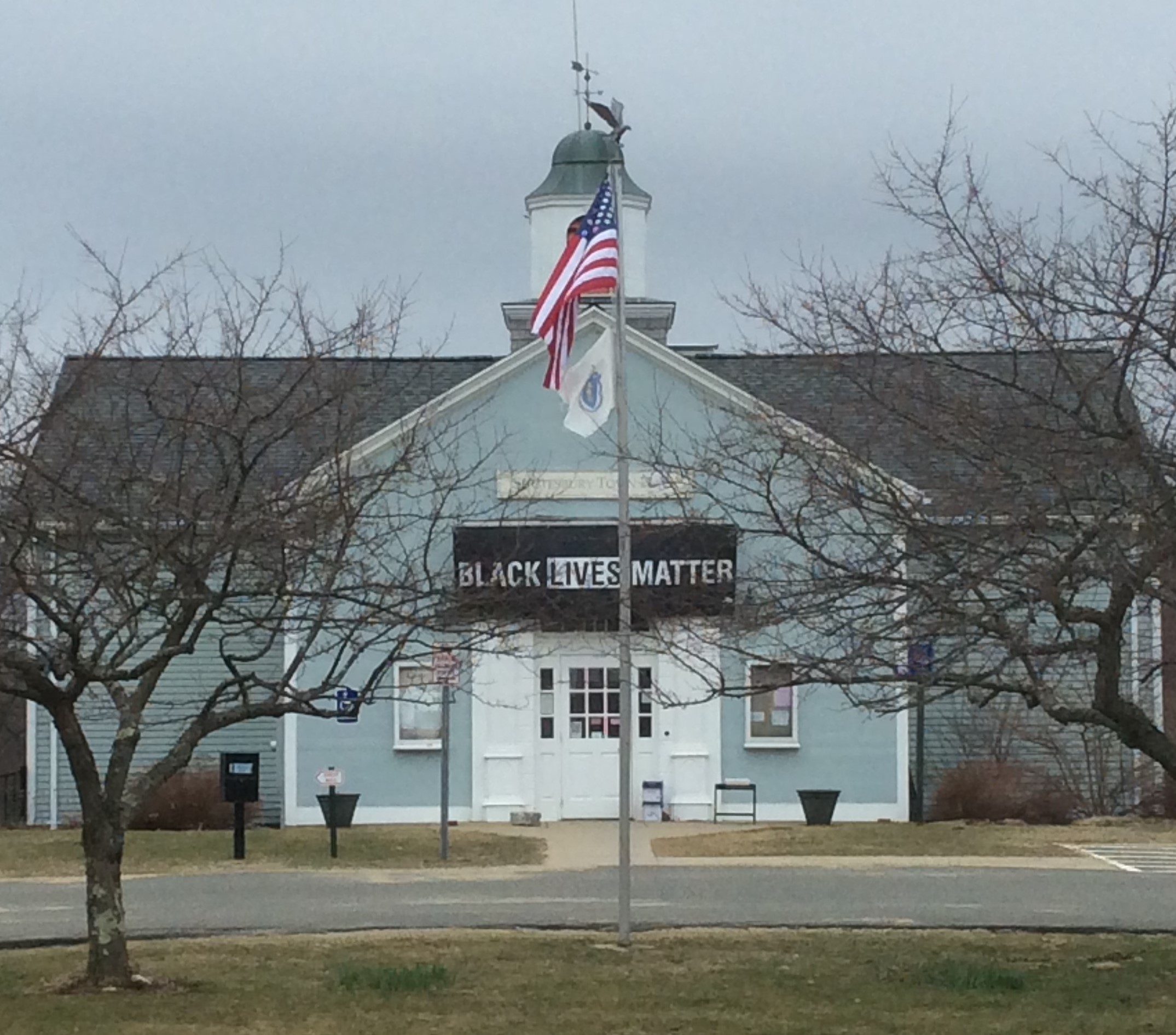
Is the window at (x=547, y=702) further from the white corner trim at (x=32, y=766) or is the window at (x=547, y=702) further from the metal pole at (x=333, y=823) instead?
the white corner trim at (x=32, y=766)

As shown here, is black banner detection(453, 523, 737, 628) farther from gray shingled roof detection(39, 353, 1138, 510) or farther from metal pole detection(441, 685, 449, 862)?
metal pole detection(441, 685, 449, 862)

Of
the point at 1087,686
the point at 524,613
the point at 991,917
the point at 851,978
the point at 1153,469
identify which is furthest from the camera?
the point at 1087,686

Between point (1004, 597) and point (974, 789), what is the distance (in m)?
16.6

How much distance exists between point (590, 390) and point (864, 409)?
356 centimetres

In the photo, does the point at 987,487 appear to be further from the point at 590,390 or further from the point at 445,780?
the point at 445,780

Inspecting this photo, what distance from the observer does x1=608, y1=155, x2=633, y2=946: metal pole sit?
548 inches

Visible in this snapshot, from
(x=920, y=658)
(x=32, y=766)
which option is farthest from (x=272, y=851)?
(x=920, y=658)

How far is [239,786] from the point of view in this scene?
71.7 feet

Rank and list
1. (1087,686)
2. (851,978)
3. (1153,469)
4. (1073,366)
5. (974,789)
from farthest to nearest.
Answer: (974,789) → (1087,686) → (851,978) → (1073,366) → (1153,469)

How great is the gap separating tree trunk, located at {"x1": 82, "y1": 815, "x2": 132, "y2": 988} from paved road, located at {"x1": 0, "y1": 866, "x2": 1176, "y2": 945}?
3.61 metres

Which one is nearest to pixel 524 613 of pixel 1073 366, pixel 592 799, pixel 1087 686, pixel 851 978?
pixel 851 978

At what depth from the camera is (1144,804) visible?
27.4 meters

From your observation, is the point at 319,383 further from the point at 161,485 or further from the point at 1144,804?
the point at 1144,804

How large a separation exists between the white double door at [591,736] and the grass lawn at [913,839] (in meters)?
2.19
